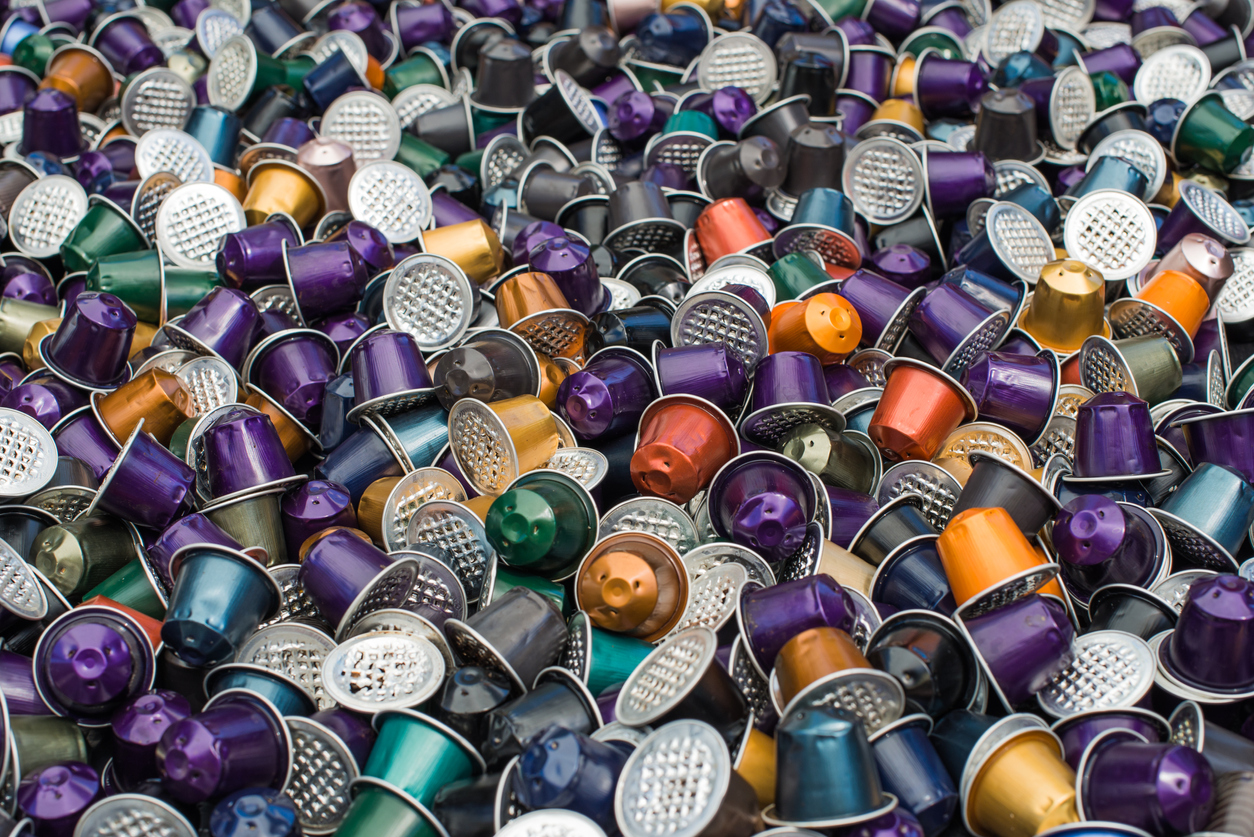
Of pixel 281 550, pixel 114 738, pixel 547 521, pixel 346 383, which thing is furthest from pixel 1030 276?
pixel 114 738

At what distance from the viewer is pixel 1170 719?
2.34m

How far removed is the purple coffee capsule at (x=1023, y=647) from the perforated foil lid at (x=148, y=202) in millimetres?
3221

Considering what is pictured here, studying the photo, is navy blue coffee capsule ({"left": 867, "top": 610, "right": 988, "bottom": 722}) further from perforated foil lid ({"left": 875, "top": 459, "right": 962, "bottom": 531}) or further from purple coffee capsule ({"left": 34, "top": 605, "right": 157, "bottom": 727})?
purple coffee capsule ({"left": 34, "top": 605, "right": 157, "bottom": 727})

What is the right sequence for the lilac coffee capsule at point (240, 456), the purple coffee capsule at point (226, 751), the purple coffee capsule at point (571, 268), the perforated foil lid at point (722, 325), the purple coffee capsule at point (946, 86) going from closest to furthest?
the purple coffee capsule at point (226, 751) < the lilac coffee capsule at point (240, 456) < the perforated foil lid at point (722, 325) < the purple coffee capsule at point (571, 268) < the purple coffee capsule at point (946, 86)

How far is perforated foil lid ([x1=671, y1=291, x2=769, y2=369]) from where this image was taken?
3.18 metres

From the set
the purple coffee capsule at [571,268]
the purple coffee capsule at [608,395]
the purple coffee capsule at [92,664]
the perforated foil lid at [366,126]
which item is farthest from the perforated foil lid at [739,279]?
the purple coffee capsule at [92,664]

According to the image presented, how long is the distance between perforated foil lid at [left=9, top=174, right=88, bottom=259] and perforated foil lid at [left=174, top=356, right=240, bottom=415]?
1.15 meters

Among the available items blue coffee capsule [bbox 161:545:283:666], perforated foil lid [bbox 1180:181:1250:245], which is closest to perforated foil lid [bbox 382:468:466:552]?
blue coffee capsule [bbox 161:545:283:666]

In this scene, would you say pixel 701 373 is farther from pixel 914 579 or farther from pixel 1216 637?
pixel 1216 637

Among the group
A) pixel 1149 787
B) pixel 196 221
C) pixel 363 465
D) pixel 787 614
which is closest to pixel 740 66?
pixel 196 221

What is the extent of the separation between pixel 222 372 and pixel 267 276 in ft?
1.57

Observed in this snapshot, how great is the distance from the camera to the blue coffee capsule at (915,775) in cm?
212

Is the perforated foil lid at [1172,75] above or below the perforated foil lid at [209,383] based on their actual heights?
above

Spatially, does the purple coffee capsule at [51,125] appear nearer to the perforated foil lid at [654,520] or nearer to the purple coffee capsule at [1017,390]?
the perforated foil lid at [654,520]
